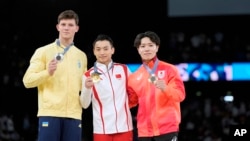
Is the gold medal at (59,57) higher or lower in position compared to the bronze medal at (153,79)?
higher

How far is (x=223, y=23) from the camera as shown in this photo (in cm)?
1898

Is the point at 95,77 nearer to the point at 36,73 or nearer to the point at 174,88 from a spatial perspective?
the point at 36,73

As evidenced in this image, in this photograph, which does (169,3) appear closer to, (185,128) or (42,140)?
(185,128)

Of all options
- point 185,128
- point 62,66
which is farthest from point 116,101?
point 185,128

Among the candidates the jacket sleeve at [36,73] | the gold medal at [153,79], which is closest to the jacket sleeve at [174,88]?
the gold medal at [153,79]

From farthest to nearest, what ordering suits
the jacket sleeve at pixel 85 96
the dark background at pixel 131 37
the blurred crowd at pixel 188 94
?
the dark background at pixel 131 37
the blurred crowd at pixel 188 94
the jacket sleeve at pixel 85 96

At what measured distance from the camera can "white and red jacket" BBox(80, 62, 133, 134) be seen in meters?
5.54

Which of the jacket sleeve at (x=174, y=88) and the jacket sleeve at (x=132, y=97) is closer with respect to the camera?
the jacket sleeve at (x=174, y=88)

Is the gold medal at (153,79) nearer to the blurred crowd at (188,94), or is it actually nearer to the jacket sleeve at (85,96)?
the jacket sleeve at (85,96)

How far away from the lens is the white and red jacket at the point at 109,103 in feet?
18.2

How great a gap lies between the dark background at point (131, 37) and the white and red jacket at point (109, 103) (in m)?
12.3

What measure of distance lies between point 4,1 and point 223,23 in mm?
6898

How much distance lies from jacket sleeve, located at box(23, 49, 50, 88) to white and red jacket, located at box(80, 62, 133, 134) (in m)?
0.39

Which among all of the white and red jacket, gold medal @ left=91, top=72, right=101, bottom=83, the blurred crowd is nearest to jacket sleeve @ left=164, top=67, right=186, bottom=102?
the white and red jacket
